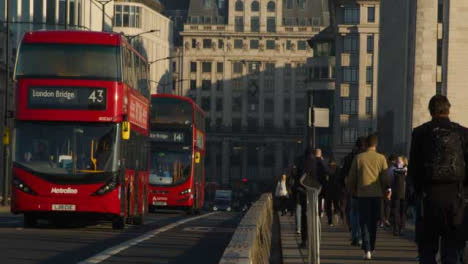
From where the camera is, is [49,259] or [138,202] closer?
[49,259]

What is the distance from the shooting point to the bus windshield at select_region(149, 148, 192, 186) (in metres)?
48.4

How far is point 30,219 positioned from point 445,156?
1789 cm

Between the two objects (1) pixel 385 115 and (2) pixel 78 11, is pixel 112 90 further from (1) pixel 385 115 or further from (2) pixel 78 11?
(1) pixel 385 115

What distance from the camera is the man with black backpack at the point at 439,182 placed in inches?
507

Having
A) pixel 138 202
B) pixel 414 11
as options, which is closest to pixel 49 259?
pixel 138 202

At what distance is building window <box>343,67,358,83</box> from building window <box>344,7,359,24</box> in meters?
4.96

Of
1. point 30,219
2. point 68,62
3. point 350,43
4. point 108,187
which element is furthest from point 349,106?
point 68,62

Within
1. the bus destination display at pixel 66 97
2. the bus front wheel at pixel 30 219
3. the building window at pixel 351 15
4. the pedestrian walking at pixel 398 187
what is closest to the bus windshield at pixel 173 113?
the bus front wheel at pixel 30 219

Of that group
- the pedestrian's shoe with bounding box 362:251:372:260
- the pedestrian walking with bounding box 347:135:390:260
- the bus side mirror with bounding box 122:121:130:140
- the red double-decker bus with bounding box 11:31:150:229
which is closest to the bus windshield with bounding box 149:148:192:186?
the red double-decker bus with bounding box 11:31:150:229

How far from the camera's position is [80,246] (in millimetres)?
22797

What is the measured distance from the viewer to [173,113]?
155 ft

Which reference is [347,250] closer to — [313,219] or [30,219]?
[30,219]

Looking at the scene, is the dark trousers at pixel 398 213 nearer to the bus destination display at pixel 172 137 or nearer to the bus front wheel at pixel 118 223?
the bus front wheel at pixel 118 223

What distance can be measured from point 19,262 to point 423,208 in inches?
279
